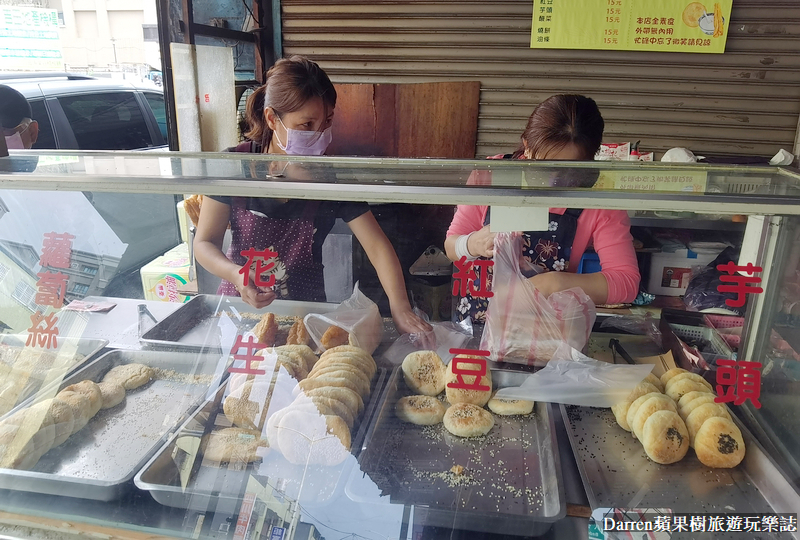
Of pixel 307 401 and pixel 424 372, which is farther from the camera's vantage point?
pixel 424 372

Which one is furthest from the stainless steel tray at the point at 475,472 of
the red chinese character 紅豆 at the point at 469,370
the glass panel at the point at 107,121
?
the glass panel at the point at 107,121

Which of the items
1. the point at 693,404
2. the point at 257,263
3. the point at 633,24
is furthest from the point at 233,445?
the point at 633,24

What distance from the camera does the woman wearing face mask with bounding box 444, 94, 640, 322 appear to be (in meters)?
1.57

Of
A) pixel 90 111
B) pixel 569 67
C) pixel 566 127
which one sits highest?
pixel 569 67

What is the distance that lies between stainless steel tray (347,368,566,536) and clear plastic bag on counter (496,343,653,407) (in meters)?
0.06

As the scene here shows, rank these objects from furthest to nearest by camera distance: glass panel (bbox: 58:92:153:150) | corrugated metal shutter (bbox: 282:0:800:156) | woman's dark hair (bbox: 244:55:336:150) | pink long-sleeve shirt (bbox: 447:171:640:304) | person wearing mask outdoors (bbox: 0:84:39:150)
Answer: glass panel (bbox: 58:92:153:150)
corrugated metal shutter (bbox: 282:0:800:156)
person wearing mask outdoors (bbox: 0:84:39:150)
woman's dark hair (bbox: 244:55:336:150)
pink long-sleeve shirt (bbox: 447:171:640:304)

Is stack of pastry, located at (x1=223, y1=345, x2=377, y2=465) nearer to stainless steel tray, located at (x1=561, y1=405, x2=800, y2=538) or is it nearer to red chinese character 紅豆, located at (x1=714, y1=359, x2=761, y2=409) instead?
stainless steel tray, located at (x1=561, y1=405, x2=800, y2=538)

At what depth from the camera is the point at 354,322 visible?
5.86 ft

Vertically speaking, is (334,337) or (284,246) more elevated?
(284,246)

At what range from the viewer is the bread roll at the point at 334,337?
1.71 m

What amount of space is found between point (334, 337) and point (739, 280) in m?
1.21

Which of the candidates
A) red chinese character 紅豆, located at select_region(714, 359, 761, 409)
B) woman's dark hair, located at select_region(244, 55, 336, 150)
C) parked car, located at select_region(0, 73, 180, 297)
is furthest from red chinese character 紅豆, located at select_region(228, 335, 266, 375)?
parked car, located at select_region(0, 73, 180, 297)

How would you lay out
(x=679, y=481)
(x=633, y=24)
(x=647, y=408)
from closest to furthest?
1. (x=679, y=481)
2. (x=647, y=408)
3. (x=633, y=24)

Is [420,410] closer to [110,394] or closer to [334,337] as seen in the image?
[334,337]
